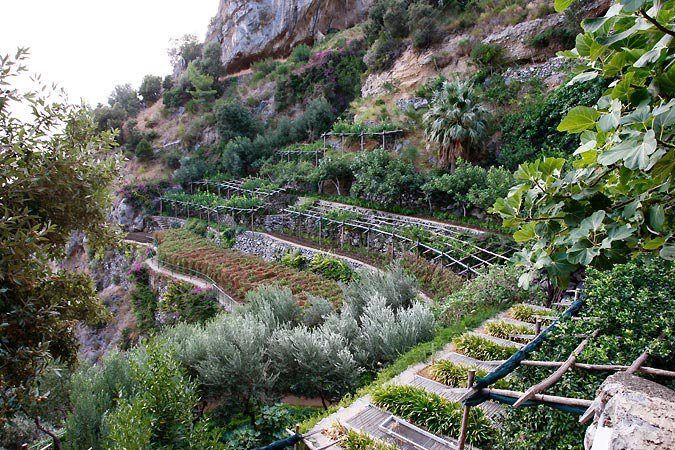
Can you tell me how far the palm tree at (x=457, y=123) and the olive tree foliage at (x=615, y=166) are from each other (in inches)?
519

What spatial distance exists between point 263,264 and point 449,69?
14.1m

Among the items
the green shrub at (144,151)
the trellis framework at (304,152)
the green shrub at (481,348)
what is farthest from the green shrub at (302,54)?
the green shrub at (481,348)

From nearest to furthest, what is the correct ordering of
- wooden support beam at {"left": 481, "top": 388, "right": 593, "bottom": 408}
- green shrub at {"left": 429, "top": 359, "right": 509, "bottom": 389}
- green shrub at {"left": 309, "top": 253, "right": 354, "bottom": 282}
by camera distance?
wooden support beam at {"left": 481, "top": 388, "right": 593, "bottom": 408} → green shrub at {"left": 429, "top": 359, "right": 509, "bottom": 389} → green shrub at {"left": 309, "top": 253, "right": 354, "bottom": 282}

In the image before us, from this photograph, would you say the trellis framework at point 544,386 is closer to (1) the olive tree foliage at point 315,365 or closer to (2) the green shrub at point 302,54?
(1) the olive tree foliage at point 315,365

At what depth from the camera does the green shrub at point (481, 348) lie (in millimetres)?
5148

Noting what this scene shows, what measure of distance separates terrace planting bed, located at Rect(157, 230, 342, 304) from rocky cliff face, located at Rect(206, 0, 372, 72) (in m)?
24.4

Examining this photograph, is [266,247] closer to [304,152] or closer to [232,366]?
[304,152]

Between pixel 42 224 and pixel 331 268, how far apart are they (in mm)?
9742

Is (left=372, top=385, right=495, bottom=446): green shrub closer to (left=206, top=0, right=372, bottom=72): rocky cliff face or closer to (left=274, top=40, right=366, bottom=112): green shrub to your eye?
(left=274, top=40, right=366, bottom=112): green shrub

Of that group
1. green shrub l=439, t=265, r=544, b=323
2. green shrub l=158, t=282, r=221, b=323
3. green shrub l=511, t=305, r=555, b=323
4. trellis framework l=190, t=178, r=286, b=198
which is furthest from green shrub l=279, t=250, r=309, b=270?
green shrub l=511, t=305, r=555, b=323

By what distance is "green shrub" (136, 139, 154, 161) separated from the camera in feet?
104

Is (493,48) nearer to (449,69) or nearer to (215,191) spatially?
(449,69)

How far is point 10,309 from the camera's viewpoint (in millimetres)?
3098

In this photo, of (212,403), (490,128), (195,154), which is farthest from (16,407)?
(195,154)
